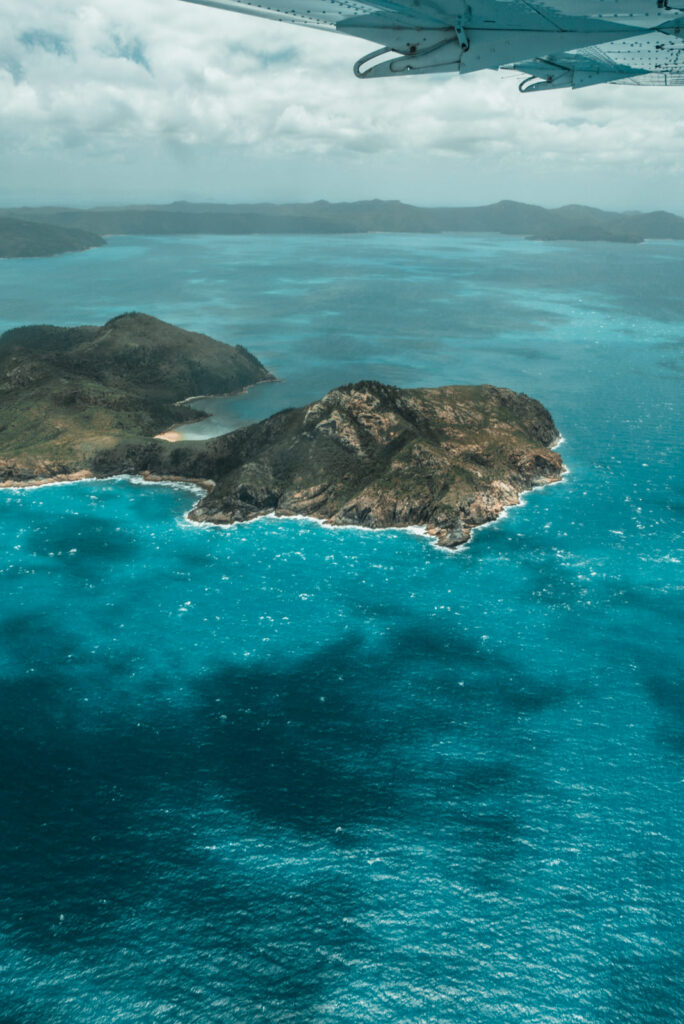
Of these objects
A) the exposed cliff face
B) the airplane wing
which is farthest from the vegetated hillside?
the airplane wing

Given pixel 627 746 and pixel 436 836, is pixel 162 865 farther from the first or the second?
pixel 627 746

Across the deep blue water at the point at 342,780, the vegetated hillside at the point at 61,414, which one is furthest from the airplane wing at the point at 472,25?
the vegetated hillside at the point at 61,414

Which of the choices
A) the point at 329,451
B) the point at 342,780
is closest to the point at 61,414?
the point at 329,451

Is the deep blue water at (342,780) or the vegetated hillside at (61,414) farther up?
the vegetated hillside at (61,414)

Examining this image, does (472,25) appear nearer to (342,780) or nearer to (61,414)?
(342,780)

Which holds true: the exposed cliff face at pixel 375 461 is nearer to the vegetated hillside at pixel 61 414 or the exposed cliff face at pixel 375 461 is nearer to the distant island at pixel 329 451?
the distant island at pixel 329 451
